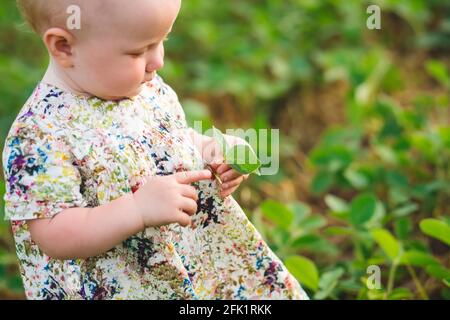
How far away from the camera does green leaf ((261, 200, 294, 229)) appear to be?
1.64m

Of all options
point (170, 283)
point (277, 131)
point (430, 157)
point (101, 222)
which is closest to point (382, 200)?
point (430, 157)

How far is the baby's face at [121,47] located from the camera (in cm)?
100

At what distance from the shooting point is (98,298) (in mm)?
1122

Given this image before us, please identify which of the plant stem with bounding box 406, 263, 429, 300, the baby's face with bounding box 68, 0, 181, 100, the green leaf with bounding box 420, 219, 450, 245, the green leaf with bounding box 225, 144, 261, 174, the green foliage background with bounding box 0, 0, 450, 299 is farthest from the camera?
the green foliage background with bounding box 0, 0, 450, 299

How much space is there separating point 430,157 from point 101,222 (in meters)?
1.18

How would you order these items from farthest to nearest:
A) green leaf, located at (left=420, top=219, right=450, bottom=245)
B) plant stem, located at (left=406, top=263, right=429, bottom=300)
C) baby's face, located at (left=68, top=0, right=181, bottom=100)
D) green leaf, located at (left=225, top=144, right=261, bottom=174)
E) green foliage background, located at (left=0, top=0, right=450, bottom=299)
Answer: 1. green foliage background, located at (left=0, top=0, right=450, bottom=299)
2. plant stem, located at (left=406, top=263, right=429, bottom=300)
3. green leaf, located at (left=420, top=219, right=450, bottom=245)
4. green leaf, located at (left=225, top=144, right=261, bottom=174)
5. baby's face, located at (left=68, top=0, right=181, bottom=100)

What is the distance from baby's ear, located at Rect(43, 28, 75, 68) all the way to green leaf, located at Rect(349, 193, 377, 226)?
2.68ft

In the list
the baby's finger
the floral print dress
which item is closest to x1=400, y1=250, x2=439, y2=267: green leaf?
the floral print dress

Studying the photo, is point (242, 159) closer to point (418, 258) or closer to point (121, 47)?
point (121, 47)

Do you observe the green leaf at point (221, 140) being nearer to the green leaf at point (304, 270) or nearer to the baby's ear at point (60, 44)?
the baby's ear at point (60, 44)

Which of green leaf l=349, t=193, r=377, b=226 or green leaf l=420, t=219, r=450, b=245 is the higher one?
green leaf l=349, t=193, r=377, b=226

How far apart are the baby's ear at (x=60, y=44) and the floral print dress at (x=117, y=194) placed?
0.06 metres

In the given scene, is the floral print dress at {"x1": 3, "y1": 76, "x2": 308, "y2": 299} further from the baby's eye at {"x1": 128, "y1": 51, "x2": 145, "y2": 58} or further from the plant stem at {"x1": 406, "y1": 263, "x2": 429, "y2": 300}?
the plant stem at {"x1": 406, "y1": 263, "x2": 429, "y2": 300}
